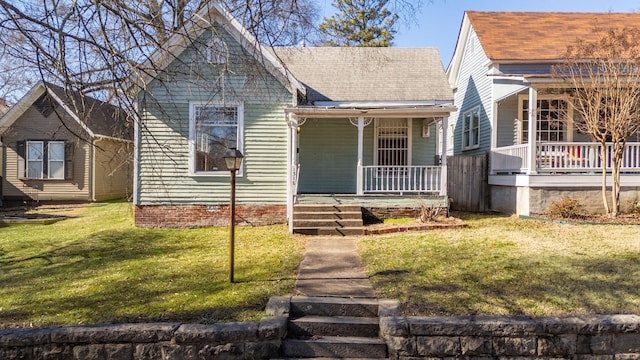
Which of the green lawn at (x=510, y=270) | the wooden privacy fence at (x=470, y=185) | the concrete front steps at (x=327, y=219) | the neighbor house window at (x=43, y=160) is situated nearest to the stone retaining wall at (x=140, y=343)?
the green lawn at (x=510, y=270)

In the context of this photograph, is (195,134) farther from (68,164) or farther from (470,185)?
(68,164)

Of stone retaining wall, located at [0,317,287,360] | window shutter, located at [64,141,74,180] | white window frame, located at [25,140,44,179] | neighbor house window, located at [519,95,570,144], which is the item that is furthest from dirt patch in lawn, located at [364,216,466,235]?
white window frame, located at [25,140,44,179]

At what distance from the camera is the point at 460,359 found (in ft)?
14.4

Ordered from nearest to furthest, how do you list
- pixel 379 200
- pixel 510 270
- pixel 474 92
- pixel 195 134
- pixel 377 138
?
pixel 510 270, pixel 379 200, pixel 195 134, pixel 377 138, pixel 474 92

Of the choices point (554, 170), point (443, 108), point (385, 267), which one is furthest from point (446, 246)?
point (554, 170)

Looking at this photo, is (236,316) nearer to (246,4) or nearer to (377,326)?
(377,326)

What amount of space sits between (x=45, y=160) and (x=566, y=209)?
17899 millimetres

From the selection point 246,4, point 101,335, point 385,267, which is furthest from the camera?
point 385,267

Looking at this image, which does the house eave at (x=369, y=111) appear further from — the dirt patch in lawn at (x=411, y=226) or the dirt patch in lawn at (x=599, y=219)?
the dirt patch in lawn at (x=599, y=219)

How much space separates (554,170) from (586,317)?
6.99m

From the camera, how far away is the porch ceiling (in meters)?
10.4

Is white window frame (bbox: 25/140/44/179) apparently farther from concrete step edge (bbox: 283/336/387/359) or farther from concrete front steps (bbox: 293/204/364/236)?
concrete step edge (bbox: 283/336/387/359)

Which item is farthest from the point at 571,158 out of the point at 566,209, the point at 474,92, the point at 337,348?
the point at 337,348

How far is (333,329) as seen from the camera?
4652 mm
